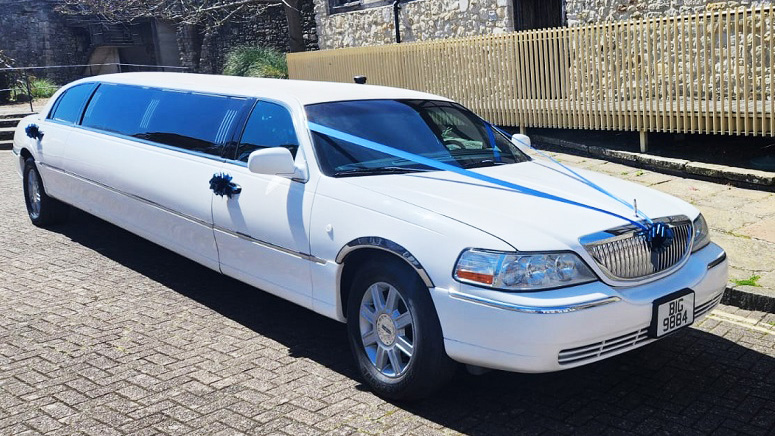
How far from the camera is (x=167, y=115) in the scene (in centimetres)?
686

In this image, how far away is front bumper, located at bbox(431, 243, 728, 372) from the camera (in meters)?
4.07

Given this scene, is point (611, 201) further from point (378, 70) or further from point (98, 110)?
point (378, 70)

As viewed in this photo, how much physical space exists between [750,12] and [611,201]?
6.09 metres

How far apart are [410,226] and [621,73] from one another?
8.01m

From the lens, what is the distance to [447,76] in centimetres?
1506

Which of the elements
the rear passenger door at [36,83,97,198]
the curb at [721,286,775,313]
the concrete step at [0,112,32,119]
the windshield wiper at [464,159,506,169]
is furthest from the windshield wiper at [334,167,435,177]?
the concrete step at [0,112,32,119]

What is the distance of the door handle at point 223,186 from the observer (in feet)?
18.8

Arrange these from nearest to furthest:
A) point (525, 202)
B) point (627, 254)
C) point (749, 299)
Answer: point (627, 254) < point (525, 202) < point (749, 299)

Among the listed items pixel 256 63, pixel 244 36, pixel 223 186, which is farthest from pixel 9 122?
pixel 223 186

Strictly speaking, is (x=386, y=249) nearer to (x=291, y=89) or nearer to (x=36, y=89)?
(x=291, y=89)

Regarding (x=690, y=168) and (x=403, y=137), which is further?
(x=690, y=168)

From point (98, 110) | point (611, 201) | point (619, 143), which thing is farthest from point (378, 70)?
point (611, 201)


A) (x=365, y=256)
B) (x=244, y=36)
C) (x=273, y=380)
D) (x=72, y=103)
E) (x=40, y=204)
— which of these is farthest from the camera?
(x=244, y=36)

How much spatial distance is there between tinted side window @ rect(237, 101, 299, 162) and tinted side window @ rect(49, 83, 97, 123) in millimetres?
3132
